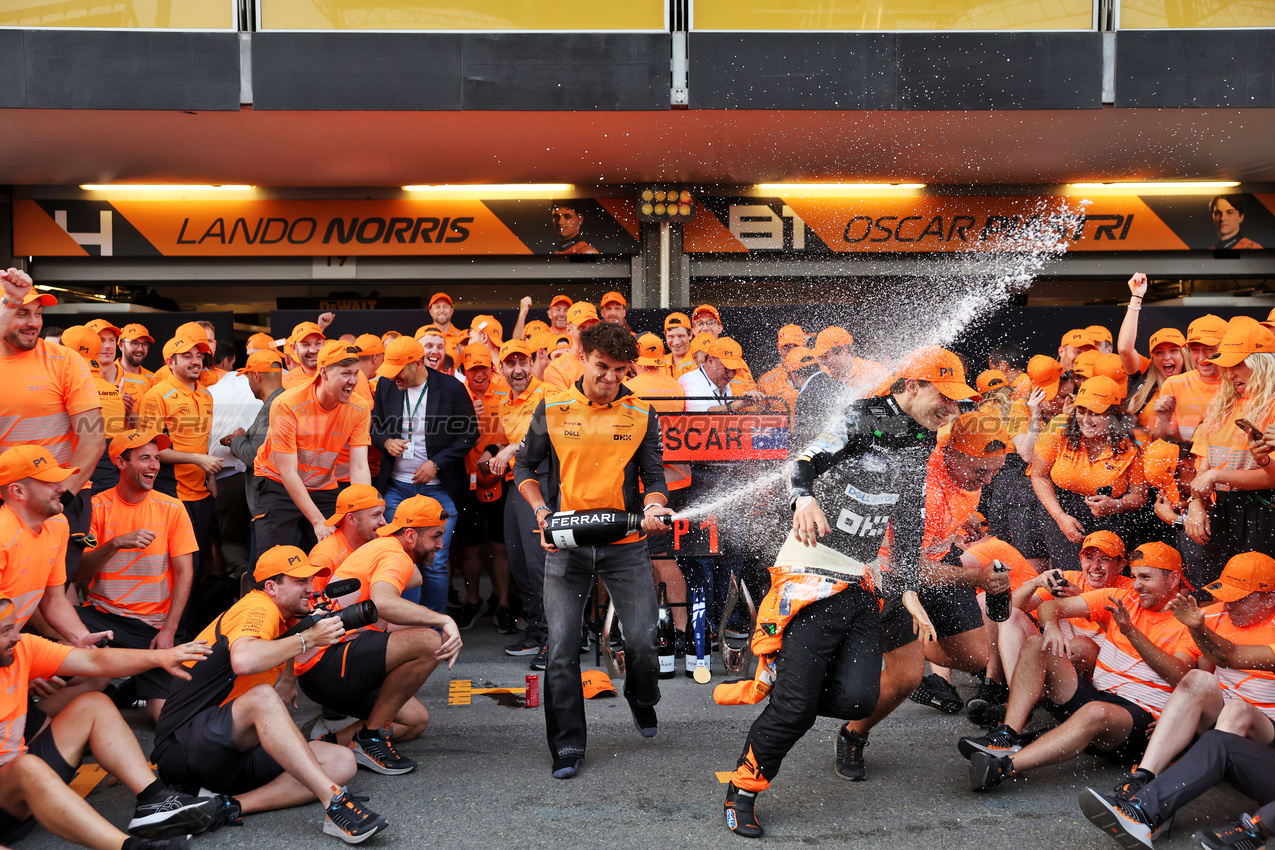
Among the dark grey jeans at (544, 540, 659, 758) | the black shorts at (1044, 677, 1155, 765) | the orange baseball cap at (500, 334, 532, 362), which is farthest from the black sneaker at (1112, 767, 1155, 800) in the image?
the orange baseball cap at (500, 334, 532, 362)

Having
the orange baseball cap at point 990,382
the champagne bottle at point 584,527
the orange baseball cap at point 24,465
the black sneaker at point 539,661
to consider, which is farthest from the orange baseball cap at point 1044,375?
the orange baseball cap at point 24,465

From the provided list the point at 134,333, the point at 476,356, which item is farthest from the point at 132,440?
the point at 476,356

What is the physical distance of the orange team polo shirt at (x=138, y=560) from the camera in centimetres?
476

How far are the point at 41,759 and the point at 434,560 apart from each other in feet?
8.70

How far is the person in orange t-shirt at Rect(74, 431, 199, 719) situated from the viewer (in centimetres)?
471

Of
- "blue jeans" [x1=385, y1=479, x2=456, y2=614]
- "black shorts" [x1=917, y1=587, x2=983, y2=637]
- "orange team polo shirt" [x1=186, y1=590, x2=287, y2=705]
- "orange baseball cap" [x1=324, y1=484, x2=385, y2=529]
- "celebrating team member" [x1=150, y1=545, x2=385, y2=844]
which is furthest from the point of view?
"blue jeans" [x1=385, y1=479, x2=456, y2=614]

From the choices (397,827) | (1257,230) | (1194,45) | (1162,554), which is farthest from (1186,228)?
(397,827)

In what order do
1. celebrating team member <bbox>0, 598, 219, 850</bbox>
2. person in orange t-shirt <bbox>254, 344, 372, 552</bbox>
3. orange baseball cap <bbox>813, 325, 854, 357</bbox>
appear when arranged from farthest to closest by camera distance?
orange baseball cap <bbox>813, 325, 854, 357</bbox>
person in orange t-shirt <bbox>254, 344, 372, 552</bbox>
celebrating team member <bbox>0, 598, 219, 850</bbox>

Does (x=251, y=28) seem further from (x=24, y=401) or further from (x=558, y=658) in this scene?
(x=558, y=658)

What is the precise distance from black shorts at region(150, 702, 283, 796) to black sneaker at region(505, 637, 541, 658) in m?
2.46

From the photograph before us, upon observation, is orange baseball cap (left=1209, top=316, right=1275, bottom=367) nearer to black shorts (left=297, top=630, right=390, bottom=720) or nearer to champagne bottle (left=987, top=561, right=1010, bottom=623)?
champagne bottle (left=987, top=561, right=1010, bottom=623)

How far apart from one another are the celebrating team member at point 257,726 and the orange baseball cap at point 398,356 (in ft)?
8.24

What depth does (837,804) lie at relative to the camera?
13.2 feet

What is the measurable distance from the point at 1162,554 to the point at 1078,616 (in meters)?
0.50
